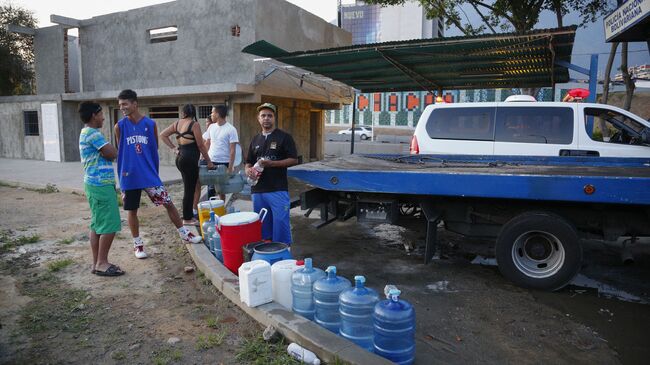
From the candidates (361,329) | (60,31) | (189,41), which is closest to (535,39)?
(361,329)

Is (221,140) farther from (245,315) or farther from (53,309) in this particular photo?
(245,315)

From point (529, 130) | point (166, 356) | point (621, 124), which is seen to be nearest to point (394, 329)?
point (166, 356)

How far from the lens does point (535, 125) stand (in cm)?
674

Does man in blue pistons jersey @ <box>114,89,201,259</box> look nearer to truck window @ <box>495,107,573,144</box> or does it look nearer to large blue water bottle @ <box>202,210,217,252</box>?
large blue water bottle @ <box>202,210,217,252</box>

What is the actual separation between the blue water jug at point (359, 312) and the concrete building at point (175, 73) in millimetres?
9141

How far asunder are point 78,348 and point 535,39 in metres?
8.18

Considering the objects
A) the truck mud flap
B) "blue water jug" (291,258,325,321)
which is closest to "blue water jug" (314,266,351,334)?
"blue water jug" (291,258,325,321)

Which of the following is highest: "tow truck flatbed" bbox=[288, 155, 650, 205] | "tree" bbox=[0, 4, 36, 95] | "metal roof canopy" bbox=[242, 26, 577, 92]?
"tree" bbox=[0, 4, 36, 95]

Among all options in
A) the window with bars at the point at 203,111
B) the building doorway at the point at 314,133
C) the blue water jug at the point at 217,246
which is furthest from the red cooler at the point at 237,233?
the building doorway at the point at 314,133

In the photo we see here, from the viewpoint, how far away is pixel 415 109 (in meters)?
46.9

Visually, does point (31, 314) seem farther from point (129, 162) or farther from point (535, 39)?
point (535, 39)

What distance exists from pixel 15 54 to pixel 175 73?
1450 cm

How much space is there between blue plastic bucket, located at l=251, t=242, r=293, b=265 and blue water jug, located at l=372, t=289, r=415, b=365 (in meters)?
1.15

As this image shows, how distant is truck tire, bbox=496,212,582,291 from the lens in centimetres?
419
